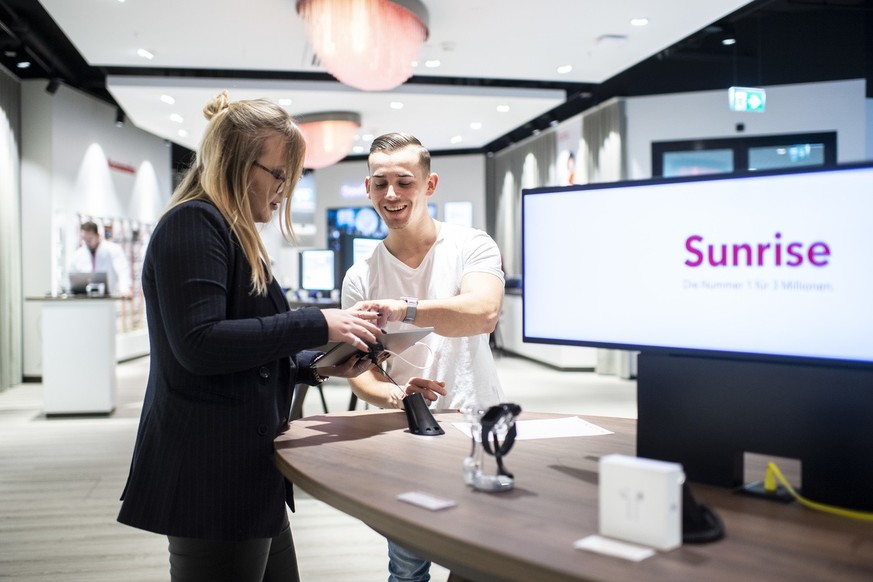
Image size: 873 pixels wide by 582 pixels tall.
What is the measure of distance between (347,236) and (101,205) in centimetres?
583

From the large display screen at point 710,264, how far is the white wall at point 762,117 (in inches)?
296

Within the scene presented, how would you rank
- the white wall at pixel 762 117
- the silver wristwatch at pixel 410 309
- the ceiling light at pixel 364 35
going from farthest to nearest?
the white wall at pixel 762 117 → the ceiling light at pixel 364 35 → the silver wristwatch at pixel 410 309

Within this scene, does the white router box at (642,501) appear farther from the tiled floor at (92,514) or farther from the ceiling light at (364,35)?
the ceiling light at (364,35)

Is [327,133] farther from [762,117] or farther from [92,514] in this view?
[92,514]

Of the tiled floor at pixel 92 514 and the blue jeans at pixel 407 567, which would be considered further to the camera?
the tiled floor at pixel 92 514

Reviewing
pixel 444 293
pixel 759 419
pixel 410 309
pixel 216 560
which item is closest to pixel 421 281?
pixel 444 293

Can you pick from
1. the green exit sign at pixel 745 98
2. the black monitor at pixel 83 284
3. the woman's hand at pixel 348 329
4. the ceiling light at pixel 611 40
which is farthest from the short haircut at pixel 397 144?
the black monitor at pixel 83 284

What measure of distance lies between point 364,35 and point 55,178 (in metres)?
5.74

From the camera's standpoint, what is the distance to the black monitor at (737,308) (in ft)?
3.47

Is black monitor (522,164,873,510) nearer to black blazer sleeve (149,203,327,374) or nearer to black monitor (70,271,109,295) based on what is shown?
black blazer sleeve (149,203,327,374)

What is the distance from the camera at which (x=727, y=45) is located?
761 cm

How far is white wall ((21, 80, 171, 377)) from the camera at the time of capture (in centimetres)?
911

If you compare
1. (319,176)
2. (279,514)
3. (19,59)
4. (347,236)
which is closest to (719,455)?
(279,514)

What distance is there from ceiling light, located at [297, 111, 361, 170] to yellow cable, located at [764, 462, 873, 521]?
860 centimetres
